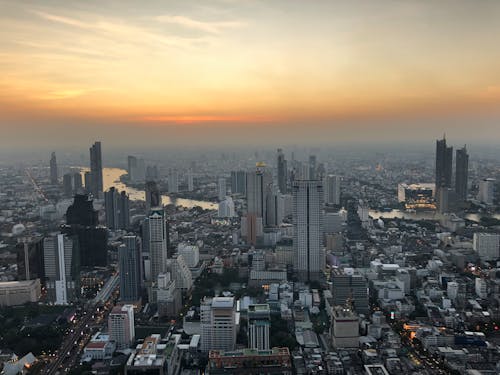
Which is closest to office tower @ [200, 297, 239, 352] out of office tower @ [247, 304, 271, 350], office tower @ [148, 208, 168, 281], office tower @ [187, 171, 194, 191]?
office tower @ [247, 304, 271, 350]

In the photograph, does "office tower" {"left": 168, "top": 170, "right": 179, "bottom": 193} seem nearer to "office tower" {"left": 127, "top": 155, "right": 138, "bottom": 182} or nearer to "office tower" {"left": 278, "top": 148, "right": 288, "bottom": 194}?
"office tower" {"left": 127, "top": 155, "right": 138, "bottom": 182}

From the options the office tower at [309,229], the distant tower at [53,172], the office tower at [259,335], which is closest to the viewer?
the office tower at [259,335]

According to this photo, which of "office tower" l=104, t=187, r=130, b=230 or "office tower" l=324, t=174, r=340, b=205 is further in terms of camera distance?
"office tower" l=324, t=174, r=340, b=205

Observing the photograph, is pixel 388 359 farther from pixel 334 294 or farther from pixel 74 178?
pixel 74 178

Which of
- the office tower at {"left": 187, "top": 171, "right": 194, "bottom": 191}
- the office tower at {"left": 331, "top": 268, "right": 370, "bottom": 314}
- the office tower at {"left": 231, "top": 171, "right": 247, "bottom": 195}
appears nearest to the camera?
the office tower at {"left": 331, "top": 268, "right": 370, "bottom": 314}

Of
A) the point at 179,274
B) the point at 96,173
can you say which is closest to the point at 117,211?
the point at 96,173

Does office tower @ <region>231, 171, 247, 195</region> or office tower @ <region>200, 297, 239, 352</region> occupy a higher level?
office tower @ <region>231, 171, 247, 195</region>

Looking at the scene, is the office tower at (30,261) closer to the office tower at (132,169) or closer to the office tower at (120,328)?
the office tower at (120,328)

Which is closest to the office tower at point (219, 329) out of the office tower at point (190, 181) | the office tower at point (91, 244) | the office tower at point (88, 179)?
the office tower at point (91, 244)

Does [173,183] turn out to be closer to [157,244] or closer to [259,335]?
[157,244]
